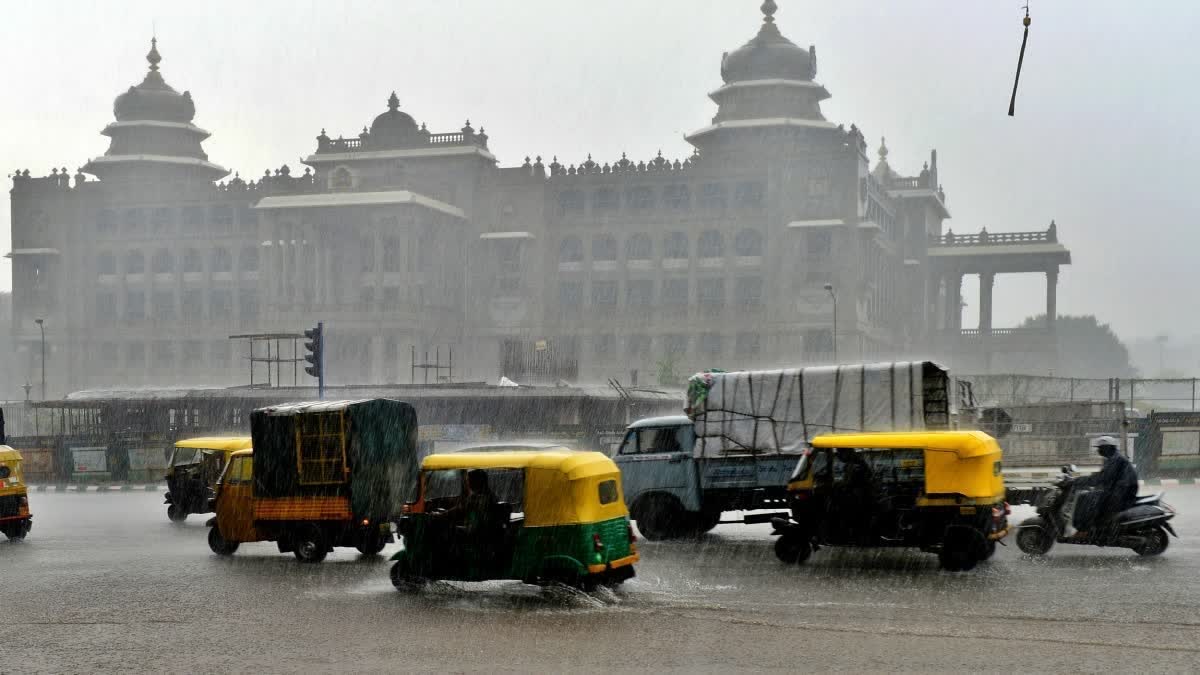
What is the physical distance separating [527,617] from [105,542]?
1107 centimetres

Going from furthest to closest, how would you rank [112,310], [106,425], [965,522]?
1. [112,310]
2. [106,425]
3. [965,522]

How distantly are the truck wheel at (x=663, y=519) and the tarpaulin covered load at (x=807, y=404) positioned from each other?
3.07ft

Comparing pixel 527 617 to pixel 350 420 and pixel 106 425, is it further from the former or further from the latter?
pixel 106 425

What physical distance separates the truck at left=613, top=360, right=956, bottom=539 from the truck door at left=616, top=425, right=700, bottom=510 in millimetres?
15

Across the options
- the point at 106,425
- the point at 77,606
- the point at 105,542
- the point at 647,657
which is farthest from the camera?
the point at 106,425

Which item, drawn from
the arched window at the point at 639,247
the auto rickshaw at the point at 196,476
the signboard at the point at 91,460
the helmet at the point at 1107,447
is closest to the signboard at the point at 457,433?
the signboard at the point at 91,460

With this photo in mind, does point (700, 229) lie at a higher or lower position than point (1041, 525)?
higher

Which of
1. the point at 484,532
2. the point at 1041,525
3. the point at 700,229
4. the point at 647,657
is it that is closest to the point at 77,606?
the point at 484,532

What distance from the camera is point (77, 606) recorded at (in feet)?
45.6

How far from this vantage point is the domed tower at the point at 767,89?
88.6 m

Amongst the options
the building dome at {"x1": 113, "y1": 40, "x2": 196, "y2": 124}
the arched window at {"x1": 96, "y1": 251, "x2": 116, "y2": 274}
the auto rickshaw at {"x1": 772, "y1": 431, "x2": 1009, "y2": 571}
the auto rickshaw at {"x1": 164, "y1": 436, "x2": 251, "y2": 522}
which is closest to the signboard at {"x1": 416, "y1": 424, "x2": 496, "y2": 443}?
the auto rickshaw at {"x1": 164, "y1": 436, "x2": 251, "y2": 522}

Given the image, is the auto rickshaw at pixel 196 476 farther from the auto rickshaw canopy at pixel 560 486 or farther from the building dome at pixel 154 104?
the building dome at pixel 154 104

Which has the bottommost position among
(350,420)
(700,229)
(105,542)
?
(105,542)

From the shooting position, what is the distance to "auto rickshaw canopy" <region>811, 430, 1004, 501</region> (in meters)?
15.4
